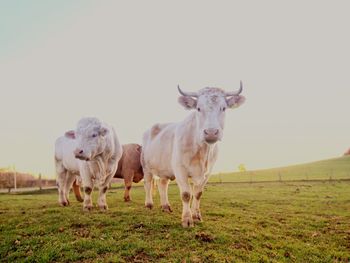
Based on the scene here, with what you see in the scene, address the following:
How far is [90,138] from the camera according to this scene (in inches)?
387

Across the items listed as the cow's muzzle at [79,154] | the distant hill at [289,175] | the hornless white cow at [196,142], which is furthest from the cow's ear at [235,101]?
the distant hill at [289,175]

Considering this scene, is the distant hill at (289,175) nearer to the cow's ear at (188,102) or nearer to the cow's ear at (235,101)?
the cow's ear at (235,101)

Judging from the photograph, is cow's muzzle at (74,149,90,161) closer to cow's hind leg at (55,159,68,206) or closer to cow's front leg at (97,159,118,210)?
cow's front leg at (97,159,118,210)

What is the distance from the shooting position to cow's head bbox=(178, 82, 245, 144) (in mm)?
7207

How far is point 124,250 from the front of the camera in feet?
21.6

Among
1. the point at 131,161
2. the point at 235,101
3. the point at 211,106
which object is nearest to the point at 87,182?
the point at 131,161

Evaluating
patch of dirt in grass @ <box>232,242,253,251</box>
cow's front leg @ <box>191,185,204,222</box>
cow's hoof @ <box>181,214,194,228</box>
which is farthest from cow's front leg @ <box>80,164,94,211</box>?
patch of dirt in grass @ <box>232,242,253,251</box>

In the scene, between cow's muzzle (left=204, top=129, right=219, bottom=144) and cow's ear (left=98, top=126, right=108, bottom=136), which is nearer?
cow's muzzle (left=204, top=129, right=219, bottom=144)

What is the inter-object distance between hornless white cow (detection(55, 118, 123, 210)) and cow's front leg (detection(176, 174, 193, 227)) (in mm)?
2918

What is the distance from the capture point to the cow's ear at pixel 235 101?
8.20 m

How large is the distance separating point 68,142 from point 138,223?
17.6 feet

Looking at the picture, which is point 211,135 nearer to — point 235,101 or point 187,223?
point 235,101

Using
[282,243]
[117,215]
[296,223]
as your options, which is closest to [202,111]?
[282,243]

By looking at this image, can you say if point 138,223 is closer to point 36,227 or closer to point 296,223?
point 36,227
